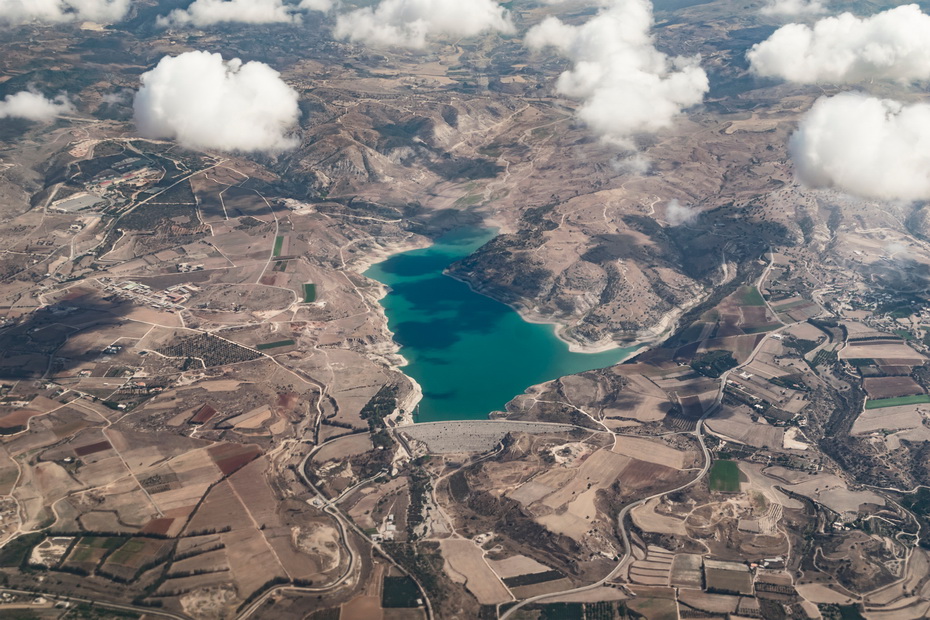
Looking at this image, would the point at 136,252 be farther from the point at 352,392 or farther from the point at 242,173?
the point at 352,392

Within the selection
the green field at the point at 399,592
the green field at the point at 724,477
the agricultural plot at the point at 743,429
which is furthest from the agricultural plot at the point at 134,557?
the agricultural plot at the point at 743,429

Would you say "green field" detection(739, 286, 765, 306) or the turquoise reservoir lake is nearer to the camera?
the turquoise reservoir lake

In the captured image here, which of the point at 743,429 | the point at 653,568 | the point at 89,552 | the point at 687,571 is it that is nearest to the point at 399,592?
the point at 653,568

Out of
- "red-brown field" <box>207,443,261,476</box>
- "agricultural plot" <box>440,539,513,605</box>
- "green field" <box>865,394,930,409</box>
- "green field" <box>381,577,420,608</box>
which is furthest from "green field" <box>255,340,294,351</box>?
"green field" <box>865,394,930,409</box>

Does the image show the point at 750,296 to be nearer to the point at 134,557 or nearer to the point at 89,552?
the point at 134,557

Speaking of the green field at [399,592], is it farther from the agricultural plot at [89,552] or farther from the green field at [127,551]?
the agricultural plot at [89,552]

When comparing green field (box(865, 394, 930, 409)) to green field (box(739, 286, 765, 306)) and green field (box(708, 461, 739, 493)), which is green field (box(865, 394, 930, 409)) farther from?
green field (box(739, 286, 765, 306))
